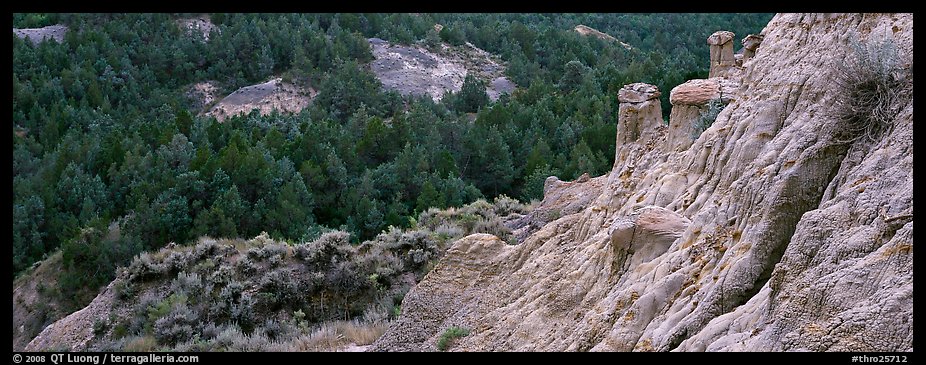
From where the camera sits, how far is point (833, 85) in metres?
7.06

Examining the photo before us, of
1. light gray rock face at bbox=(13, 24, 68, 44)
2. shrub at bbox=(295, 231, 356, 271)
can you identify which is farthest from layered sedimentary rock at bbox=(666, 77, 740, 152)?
light gray rock face at bbox=(13, 24, 68, 44)

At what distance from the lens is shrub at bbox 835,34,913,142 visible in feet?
20.3

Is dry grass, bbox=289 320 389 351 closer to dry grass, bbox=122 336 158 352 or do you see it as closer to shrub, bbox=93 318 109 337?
dry grass, bbox=122 336 158 352

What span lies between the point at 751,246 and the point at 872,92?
1529mm

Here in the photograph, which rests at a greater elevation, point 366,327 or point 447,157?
point 366,327

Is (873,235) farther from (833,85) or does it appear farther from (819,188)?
(833,85)

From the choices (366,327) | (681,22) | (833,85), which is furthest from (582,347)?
(681,22)

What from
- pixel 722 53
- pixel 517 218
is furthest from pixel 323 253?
pixel 722 53

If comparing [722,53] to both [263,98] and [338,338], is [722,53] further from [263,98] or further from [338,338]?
[263,98]

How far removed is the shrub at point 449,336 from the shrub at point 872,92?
5.23m

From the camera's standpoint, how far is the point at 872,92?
20.9 ft

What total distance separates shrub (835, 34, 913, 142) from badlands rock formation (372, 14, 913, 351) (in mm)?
83

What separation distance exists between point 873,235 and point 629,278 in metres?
2.87

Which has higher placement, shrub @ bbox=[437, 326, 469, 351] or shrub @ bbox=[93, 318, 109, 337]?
shrub @ bbox=[437, 326, 469, 351]
